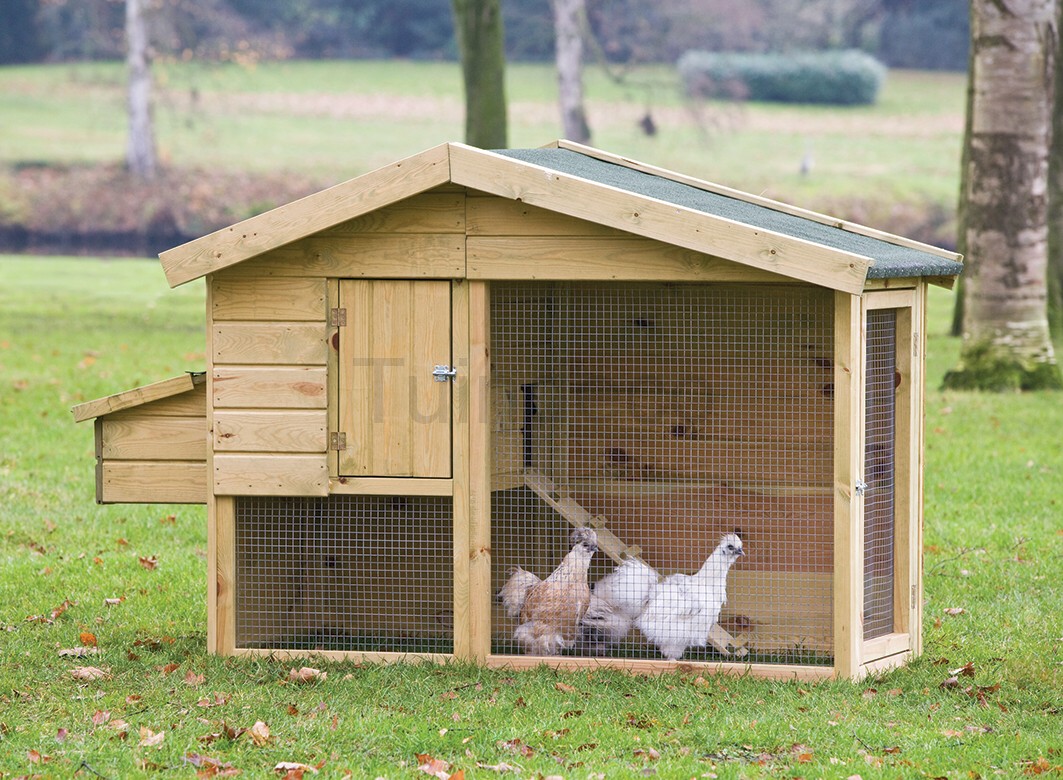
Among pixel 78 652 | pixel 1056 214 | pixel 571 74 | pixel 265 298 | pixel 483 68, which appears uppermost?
pixel 571 74

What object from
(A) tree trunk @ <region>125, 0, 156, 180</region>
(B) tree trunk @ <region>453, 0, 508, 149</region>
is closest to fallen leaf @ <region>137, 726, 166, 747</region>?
(B) tree trunk @ <region>453, 0, 508, 149</region>

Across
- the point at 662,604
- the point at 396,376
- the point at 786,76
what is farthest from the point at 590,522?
the point at 786,76

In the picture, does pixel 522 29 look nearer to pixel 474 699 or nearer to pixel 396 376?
pixel 396 376

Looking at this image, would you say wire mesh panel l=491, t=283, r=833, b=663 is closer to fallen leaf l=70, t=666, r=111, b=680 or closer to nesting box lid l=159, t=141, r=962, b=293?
nesting box lid l=159, t=141, r=962, b=293

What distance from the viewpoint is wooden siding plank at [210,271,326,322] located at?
6.09m

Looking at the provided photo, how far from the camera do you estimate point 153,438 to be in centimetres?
639

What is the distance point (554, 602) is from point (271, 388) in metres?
1.57

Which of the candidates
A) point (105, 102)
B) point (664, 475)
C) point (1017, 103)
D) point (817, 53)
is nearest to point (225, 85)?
point (105, 102)

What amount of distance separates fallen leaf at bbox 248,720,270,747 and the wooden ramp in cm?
185

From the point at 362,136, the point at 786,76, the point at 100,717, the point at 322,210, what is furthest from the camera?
the point at 786,76

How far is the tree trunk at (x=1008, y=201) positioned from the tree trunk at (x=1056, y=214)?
3791 millimetres

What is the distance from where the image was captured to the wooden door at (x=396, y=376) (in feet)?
19.9

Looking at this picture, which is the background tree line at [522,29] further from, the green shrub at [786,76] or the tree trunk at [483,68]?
the tree trunk at [483,68]

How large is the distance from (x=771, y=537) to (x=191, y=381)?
2.84 metres
